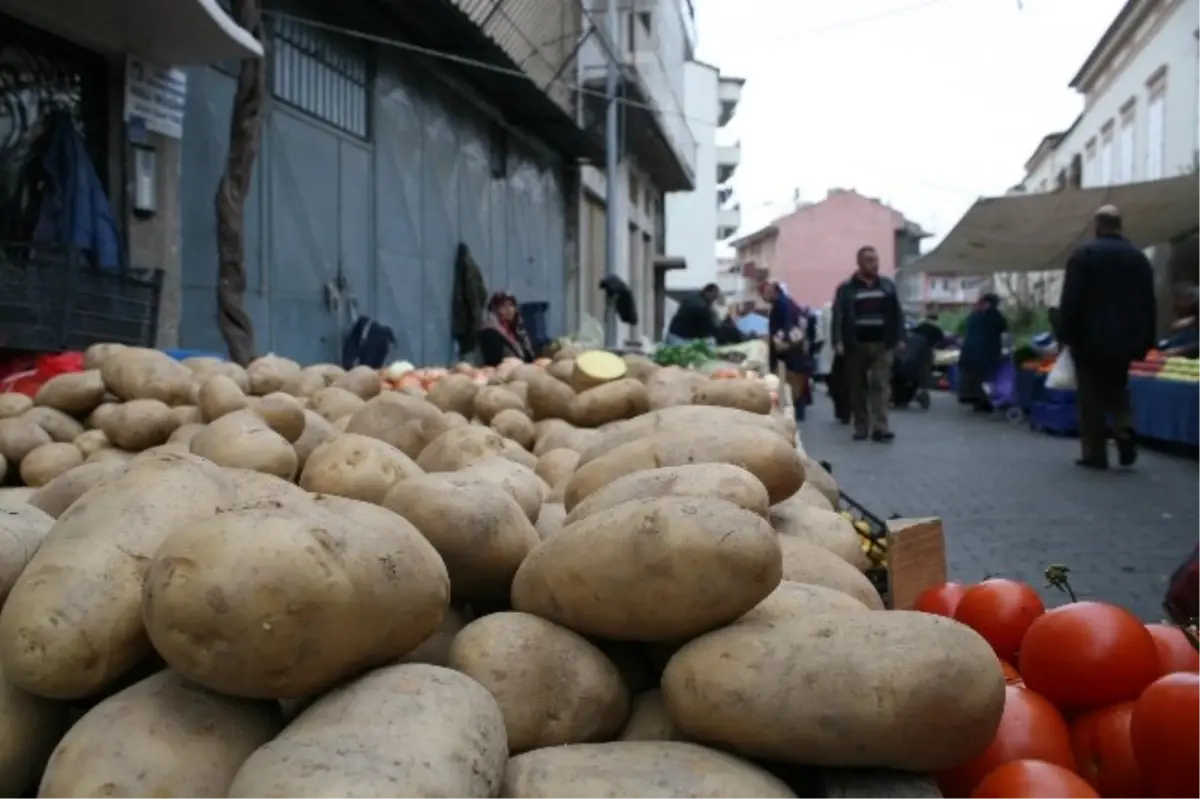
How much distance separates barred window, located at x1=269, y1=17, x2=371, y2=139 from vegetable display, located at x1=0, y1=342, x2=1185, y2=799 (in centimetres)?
869

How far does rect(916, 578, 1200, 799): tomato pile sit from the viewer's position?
177 cm

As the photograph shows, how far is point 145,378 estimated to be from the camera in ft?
13.9

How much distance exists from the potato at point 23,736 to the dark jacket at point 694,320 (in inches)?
553

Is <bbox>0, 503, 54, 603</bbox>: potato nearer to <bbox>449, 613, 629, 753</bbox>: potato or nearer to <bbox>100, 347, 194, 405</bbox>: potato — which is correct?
<bbox>449, 613, 629, 753</bbox>: potato

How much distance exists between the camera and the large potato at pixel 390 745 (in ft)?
4.37

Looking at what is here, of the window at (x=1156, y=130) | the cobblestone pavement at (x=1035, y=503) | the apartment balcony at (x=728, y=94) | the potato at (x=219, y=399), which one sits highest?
the apartment balcony at (x=728, y=94)

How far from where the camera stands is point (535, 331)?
58.0 ft

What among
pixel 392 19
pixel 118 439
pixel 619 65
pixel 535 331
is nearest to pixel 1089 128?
pixel 619 65

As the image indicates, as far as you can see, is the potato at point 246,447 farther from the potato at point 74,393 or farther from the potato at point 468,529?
the potato at point 74,393

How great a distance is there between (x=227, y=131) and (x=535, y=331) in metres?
8.77

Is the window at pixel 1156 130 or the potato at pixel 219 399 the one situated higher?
the window at pixel 1156 130

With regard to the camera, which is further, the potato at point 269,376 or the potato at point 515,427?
the potato at point 269,376

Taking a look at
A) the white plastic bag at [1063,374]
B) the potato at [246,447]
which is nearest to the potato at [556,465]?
the potato at [246,447]

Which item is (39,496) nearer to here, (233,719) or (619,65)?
(233,719)
